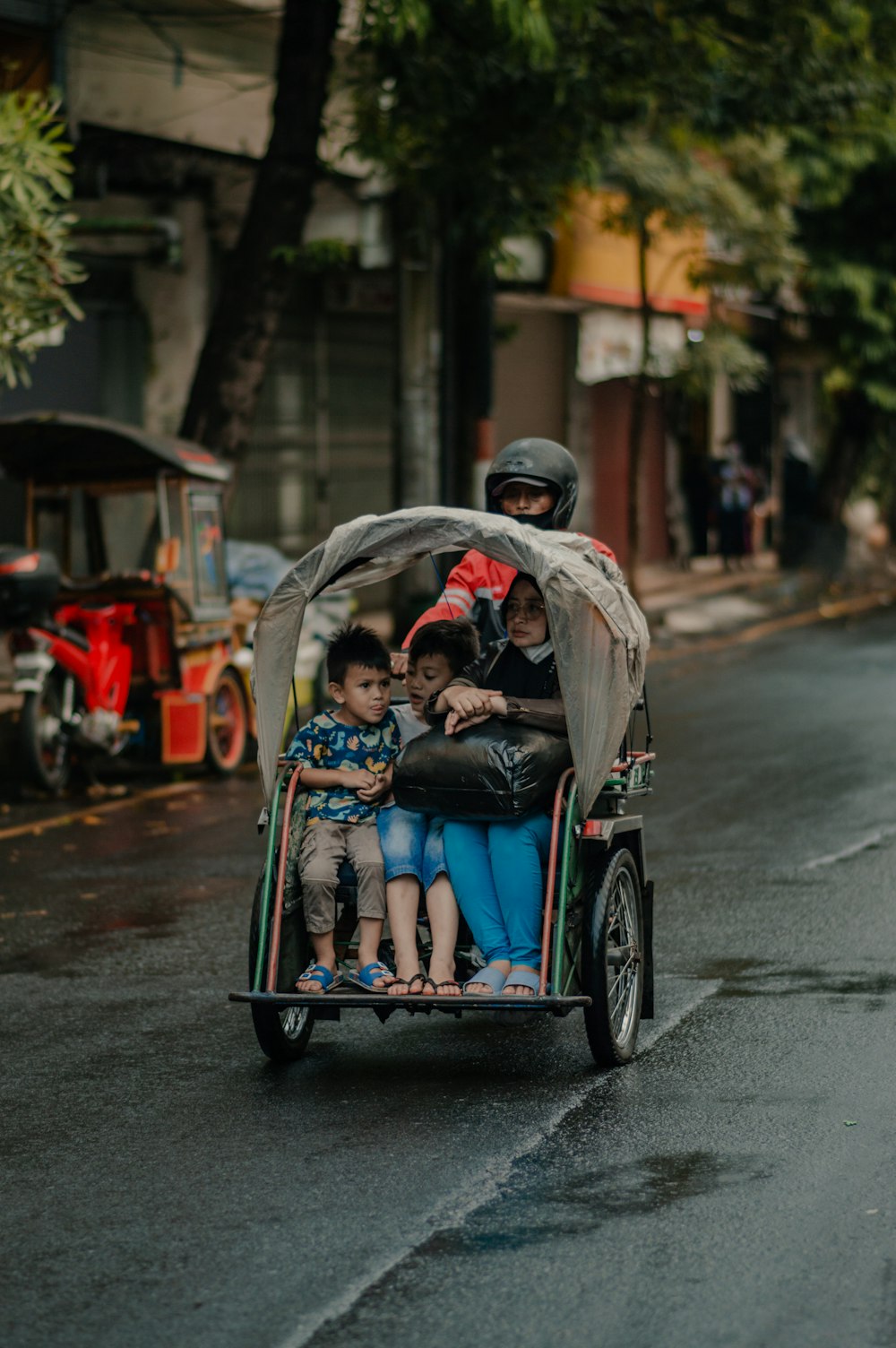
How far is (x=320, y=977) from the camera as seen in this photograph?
614 centimetres

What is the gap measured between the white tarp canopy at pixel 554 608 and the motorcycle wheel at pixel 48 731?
547 centimetres

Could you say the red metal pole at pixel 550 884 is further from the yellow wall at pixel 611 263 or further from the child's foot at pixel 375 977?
the yellow wall at pixel 611 263

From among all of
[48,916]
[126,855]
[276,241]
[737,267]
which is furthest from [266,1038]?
[737,267]

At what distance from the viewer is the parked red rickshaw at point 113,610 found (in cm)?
1185

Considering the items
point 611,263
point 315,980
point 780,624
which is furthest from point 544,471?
point 611,263

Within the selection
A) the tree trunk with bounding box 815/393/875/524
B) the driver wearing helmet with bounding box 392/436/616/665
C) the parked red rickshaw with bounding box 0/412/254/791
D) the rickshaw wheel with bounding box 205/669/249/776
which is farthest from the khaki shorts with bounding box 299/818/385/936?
the tree trunk with bounding box 815/393/875/524

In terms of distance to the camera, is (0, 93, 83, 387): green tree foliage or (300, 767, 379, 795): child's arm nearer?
(300, 767, 379, 795): child's arm

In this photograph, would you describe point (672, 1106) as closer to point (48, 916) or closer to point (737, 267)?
point (48, 916)

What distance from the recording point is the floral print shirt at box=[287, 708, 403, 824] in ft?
21.1

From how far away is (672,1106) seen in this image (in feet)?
19.2

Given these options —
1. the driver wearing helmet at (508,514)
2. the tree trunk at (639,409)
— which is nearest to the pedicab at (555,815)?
the driver wearing helmet at (508,514)

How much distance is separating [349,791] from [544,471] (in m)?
1.25

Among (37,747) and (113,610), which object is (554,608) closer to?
(37,747)

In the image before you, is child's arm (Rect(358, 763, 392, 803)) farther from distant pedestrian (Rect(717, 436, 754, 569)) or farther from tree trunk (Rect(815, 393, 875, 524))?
tree trunk (Rect(815, 393, 875, 524))
